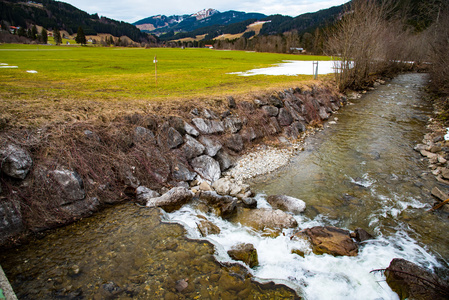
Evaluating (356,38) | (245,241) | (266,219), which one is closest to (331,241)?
(266,219)

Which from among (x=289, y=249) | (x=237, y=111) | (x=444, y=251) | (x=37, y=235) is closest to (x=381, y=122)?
(x=237, y=111)

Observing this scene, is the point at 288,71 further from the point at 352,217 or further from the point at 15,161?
the point at 15,161

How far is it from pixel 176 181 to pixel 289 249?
5612 millimetres

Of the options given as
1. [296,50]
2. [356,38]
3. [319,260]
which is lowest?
[319,260]

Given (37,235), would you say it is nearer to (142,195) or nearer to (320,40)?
(142,195)

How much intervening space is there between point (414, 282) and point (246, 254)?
4.09 meters

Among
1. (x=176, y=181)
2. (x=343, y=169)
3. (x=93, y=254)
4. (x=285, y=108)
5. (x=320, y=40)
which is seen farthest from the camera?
(x=320, y=40)

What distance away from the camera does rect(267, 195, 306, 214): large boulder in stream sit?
29.7 feet

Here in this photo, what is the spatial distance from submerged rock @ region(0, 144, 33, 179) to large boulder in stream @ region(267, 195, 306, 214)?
28.7 ft

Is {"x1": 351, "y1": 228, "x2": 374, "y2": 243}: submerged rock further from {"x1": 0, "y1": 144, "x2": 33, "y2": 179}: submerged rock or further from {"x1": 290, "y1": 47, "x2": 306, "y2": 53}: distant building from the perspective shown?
{"x1": 290, "y1": 47, "x2": 306, "y2": 53}: distant building

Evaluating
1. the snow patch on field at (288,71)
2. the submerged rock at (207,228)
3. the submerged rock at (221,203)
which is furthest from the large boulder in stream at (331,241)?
the snow patch on field at (288,71)

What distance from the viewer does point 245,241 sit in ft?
24.6

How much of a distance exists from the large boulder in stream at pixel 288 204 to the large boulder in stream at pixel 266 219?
60 centimetres

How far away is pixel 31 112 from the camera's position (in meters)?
10.0
